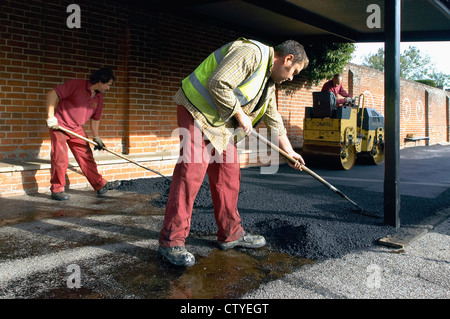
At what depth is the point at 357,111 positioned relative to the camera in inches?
349

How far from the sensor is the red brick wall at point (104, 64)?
5430mm

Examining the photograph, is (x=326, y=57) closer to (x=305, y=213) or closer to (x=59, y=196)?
(x=305, y=213)

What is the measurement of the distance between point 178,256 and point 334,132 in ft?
20.4

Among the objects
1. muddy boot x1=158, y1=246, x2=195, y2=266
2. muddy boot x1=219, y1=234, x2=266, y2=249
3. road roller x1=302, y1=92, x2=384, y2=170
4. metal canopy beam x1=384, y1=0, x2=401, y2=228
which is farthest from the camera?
road roller x1=302, y1=92, x2=384, y2=170

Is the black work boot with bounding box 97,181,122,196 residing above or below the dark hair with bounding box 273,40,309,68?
below

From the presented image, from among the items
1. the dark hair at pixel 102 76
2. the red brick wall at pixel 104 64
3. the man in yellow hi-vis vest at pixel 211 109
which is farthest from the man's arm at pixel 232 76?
the red brick wall at pixel 104 64

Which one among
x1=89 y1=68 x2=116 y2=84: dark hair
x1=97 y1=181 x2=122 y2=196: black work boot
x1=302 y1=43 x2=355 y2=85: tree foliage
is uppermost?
x1=302 y1=43 x2=355 y2=85: tree foliage

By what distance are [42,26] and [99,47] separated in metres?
0.90

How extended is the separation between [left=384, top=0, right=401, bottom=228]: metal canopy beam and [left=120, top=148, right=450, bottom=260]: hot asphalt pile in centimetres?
25

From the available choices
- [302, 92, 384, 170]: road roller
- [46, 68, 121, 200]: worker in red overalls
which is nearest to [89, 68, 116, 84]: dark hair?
[46, 68, 121, 200]: worker in red overalls

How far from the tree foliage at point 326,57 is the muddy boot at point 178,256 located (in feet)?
25.6

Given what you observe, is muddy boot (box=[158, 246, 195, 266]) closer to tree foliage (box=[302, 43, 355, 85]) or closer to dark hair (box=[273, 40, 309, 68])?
dark hair (box=[273, 40, 309, 68])

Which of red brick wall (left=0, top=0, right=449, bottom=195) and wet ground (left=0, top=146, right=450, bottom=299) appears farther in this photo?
red brick wall (left=0, top=0, right=449, bottom=195)

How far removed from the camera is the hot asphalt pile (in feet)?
10.9
